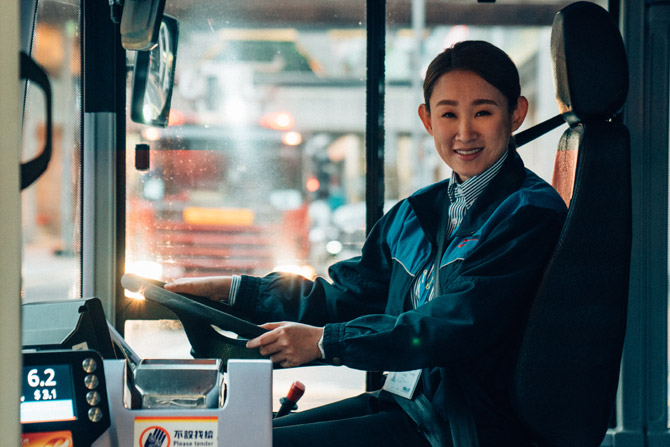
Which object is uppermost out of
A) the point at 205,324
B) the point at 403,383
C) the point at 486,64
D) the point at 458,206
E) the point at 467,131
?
the point at 486,64

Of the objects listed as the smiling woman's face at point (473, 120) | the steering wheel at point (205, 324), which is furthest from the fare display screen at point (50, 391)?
the smiling woman's face at point (473, 120)

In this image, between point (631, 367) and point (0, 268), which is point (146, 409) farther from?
point (631, 367)

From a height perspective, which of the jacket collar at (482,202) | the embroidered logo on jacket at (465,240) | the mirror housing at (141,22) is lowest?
the embroidered logo on jacket at (465,240)

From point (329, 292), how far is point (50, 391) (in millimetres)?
901

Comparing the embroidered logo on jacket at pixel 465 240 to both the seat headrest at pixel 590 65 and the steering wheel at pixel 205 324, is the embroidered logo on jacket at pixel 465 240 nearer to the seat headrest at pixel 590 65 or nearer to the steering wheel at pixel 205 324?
the seat headrest at pixel 590 65

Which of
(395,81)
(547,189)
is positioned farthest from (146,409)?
(395,81)

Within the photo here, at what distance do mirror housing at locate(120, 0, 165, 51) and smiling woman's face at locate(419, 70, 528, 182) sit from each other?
2.01 ft

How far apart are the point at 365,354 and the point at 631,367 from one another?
5.30ft

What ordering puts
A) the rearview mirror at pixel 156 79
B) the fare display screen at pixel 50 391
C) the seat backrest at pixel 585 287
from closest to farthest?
the fare display screen at pixel 50 391
the seat backrest at pixel 585 287
the rearview mirror at pixel 156 79

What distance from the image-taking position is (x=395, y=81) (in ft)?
7.61

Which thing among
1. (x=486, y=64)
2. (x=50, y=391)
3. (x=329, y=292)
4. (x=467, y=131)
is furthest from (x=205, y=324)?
(x=486, y=64)

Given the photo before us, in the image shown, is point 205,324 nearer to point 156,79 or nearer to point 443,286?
point 443,286

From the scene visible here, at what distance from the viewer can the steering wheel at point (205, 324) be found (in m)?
1.27

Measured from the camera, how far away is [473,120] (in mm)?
1449
